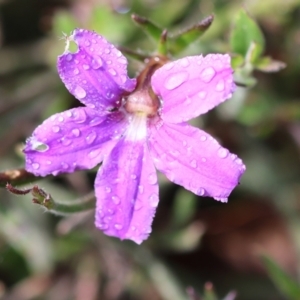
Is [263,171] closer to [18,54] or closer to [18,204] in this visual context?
[18,204]

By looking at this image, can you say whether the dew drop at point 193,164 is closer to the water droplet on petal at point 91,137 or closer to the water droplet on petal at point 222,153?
the water droplet on petal at point 222,153

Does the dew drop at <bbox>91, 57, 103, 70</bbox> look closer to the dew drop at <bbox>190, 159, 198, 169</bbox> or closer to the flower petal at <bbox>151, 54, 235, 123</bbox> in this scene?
the flower petal at <bbox>151, 54, 235, 123</bbox>

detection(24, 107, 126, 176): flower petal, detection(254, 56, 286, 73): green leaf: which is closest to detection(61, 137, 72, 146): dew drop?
detection(24, 107, 126, 176): flower petal

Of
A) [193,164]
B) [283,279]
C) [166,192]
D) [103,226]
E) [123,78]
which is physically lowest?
[166,192]

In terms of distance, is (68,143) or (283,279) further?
(283,279)

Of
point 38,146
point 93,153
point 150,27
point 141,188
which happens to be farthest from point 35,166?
point 150,27

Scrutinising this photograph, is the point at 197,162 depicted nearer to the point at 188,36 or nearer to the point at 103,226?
the point at 103,226
